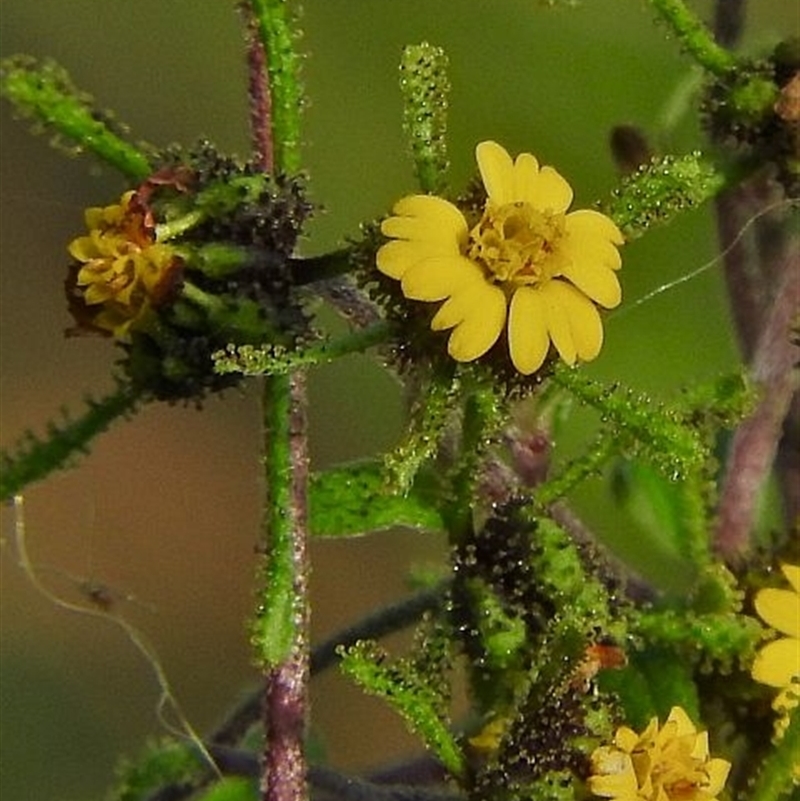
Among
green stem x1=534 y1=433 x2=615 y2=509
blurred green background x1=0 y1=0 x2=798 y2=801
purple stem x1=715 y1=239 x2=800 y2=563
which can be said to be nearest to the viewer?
green stem x1=534 y1=433 x2=615 y2=509

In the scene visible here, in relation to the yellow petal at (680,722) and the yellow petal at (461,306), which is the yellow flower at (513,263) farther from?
the yellow petal at (680,722)

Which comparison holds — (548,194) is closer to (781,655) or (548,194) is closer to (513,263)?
(513,263)

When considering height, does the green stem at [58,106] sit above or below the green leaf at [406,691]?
above

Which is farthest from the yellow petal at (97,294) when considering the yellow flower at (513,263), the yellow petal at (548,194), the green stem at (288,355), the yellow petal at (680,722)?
the yellow petal at (680,722)

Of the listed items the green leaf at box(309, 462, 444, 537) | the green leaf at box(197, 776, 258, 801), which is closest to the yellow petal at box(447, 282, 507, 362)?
the green leaf at box(309, 462, 444, 537)

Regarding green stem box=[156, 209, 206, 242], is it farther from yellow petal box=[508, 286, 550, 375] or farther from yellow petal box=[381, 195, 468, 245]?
yellow petal box=[508, 286, 550, 375]

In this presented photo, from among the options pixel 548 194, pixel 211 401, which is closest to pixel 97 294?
pixel 548 194

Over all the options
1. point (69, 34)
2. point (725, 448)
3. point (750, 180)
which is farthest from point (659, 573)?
point (69, 34)

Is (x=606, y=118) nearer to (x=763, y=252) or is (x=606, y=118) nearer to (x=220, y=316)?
(x=763, y=252)
